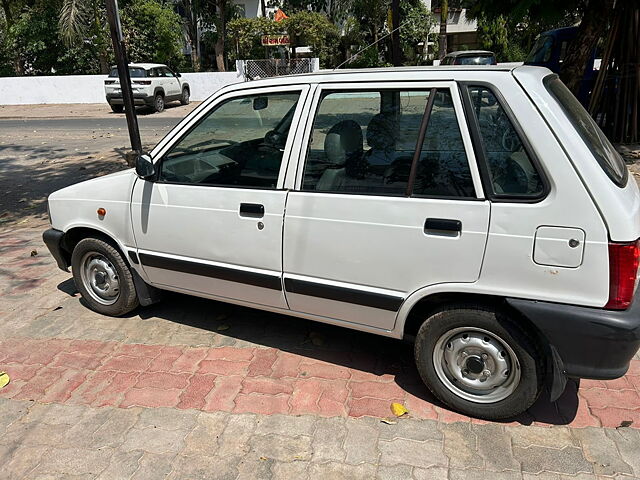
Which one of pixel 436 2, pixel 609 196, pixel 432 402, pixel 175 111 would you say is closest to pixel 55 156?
pixel 175 111

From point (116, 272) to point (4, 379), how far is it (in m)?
1.06

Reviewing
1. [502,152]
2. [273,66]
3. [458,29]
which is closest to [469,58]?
[273,66]

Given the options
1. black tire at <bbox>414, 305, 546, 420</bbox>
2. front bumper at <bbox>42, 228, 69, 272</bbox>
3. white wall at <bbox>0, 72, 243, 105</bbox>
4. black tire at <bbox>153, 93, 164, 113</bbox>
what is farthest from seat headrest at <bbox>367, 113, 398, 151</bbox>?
white wall at <bbox>0, 72, 243, 105</bbox>

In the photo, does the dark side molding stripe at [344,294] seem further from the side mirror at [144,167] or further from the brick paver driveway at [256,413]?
the side mirror at [144,167]

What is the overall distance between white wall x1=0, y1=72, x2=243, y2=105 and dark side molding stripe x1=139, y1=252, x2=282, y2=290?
2199 cm

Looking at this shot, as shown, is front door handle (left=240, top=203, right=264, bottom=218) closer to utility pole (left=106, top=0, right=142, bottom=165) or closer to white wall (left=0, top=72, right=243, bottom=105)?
utility pole (left=106, top=0, right=142, bottom=165)

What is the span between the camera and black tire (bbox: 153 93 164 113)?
20.0 metres

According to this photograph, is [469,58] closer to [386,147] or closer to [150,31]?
[150,31]

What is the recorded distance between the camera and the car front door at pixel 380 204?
2.78 meters

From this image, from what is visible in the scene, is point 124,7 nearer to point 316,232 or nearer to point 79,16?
point 79,16

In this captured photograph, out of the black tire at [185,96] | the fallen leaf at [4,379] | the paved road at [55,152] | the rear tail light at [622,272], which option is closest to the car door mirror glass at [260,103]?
the rear tail light at [622,272]

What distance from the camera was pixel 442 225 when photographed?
277 cm

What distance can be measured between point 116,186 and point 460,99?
99.4 inches

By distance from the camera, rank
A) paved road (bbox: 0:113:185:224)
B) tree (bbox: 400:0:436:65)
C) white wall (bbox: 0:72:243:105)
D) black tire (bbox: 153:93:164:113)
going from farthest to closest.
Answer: tree (bbox: 400:0:436:65), white wall (bbox: 0:72:243:105), black tire (bbox: 153:93:164:113), paved road (bbox: 0:113:185:224)
